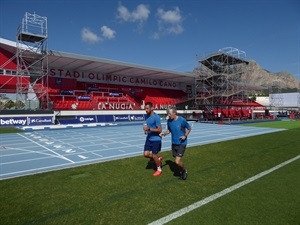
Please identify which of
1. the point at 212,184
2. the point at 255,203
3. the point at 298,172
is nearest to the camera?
the point at 255,203

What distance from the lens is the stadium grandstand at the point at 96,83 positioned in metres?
28.2

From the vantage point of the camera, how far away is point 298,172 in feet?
22.8

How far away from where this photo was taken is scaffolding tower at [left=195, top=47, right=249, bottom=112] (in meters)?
39.1

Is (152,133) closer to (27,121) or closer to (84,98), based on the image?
(27,121)

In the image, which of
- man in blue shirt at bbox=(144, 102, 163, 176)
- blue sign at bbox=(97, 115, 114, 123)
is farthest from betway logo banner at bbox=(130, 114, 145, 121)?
man in blue shirt at bbox=(144, 102, 163, 176)

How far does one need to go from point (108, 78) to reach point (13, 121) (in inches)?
834

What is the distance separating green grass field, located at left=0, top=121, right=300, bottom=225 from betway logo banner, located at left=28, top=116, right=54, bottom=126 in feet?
60.8

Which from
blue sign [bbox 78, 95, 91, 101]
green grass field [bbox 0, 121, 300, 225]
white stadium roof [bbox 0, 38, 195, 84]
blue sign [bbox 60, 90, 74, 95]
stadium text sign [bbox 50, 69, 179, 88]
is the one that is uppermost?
white stadium roof [bbox 0, 38, 195, 84]

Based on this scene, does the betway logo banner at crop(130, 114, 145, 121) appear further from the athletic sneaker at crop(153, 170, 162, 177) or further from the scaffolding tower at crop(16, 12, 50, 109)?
the athletic sneaker at crop(153, 170, 162, 177)

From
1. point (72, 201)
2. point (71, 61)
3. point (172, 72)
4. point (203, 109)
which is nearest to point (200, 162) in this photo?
Result: point (72, 201)

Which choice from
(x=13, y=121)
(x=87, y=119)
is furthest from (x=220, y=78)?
(x=13, y=121)

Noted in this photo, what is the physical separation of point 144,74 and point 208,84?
11.1m

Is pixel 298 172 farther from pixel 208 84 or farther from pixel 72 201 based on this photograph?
pixel 208 84

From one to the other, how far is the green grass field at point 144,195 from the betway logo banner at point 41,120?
60.8 feet
